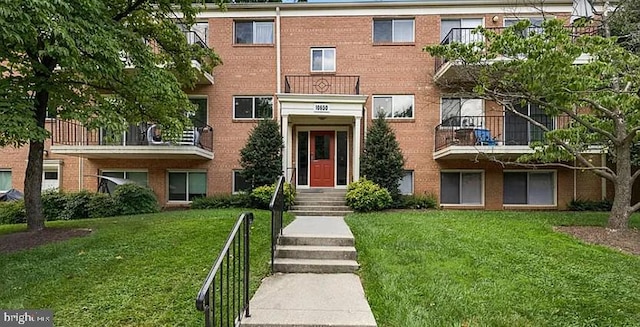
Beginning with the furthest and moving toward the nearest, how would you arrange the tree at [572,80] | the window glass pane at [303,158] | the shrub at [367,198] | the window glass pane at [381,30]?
the window glass pane at [303,158] < the window glass pane at [381,30] < the shrub at [367,198] < the tree at [572,80]

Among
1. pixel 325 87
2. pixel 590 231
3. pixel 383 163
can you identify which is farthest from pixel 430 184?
pixel 590 231

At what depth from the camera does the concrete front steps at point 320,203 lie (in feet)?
39.4

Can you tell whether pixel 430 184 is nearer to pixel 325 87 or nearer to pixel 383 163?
pixel 383 163

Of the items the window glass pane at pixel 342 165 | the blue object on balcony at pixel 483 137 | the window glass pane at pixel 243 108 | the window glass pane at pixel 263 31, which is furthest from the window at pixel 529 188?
the window glass pane at pixel 263 31

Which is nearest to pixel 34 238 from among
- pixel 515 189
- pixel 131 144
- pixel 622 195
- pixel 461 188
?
pixel 131 144

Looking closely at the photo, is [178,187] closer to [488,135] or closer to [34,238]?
[34,238]

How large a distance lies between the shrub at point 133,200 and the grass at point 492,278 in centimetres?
811

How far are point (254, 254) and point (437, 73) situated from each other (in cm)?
1087

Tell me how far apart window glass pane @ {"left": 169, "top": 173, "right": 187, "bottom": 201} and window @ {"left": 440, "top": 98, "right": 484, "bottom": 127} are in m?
10.2

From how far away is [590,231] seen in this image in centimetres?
852

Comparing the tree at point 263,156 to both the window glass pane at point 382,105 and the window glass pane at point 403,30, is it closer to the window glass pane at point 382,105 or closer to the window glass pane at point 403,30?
the window glass pane at point 382,105

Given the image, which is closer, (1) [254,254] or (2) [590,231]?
(1) [254,254]

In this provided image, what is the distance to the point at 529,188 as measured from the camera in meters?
14.8

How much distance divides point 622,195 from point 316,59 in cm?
1058
